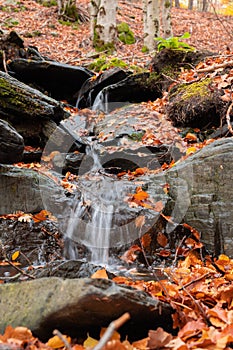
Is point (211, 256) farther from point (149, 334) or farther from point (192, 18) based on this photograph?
point (192, 18)

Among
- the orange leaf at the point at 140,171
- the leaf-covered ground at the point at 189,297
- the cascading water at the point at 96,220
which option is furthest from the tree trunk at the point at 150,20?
the cascading water at the point at 96,220

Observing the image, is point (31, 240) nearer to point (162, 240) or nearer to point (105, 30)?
point (162, 240)


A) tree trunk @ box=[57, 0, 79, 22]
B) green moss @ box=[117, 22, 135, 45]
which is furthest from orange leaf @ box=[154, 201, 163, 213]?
tree trunk @ box=[57, 0, 79, 22]

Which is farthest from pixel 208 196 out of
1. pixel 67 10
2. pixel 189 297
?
pixel 67 10

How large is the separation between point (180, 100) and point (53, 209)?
3557 mm

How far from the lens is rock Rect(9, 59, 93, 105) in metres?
9.16

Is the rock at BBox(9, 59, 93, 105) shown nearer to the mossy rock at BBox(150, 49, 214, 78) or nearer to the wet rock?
the mossy rock at BBox(150, 49, 214, 78)

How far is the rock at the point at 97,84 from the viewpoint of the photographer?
9.38 metres

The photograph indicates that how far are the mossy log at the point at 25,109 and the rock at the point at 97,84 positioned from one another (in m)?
2.40

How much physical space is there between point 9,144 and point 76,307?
338 cm

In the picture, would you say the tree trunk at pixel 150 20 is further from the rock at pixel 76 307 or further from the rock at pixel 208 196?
the rock at pixel 76 307

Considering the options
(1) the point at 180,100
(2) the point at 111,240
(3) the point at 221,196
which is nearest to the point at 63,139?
(1) the point at 180,100

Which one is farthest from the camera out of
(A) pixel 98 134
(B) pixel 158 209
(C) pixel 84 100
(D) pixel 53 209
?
(C) pixel 84 100

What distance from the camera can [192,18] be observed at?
26.6 meters
